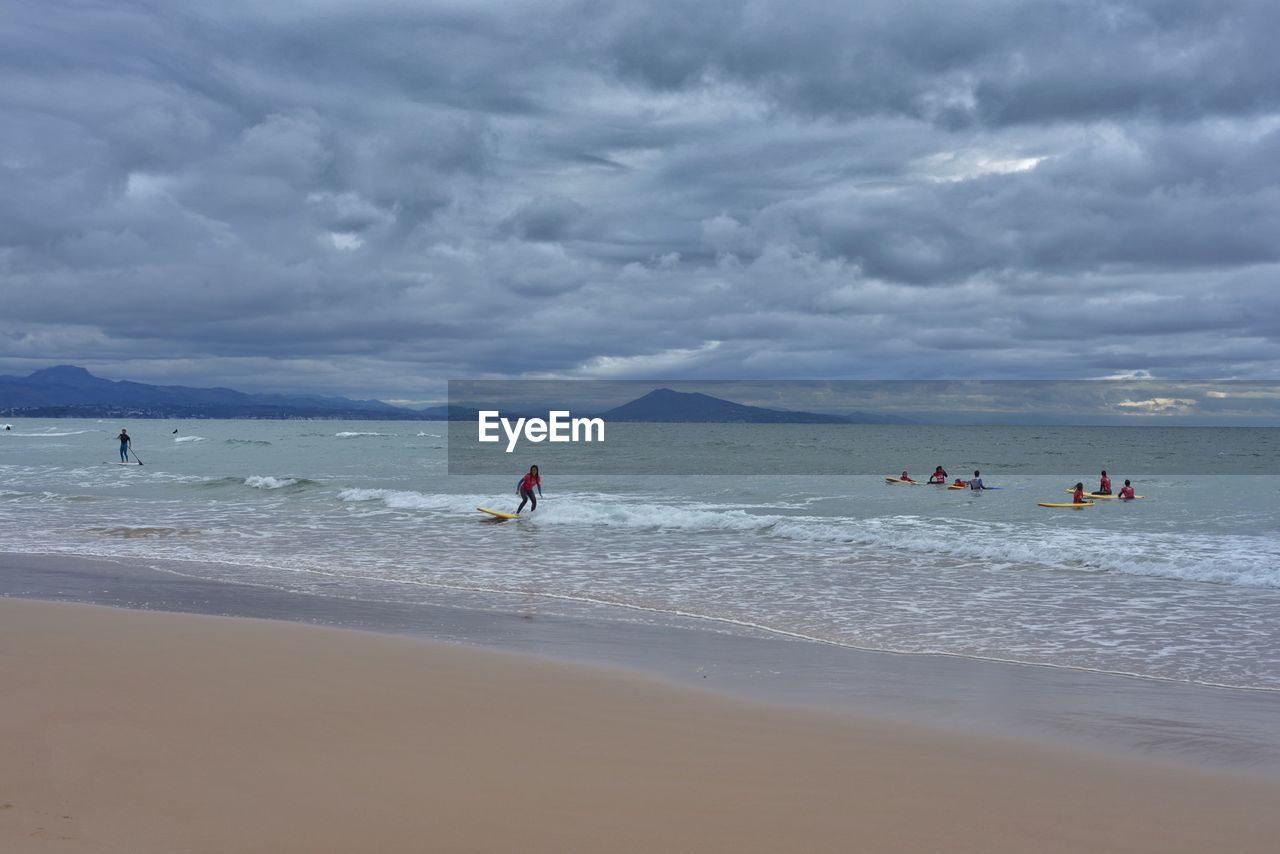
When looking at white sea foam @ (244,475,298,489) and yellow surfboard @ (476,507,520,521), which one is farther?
white sea foam @ (244,475,298,489)

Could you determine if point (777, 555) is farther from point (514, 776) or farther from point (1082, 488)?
point (1082, 488)

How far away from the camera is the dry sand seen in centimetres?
474

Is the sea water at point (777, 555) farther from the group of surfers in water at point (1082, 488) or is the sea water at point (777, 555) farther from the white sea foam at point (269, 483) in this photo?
the group of surfers in water at point (1082, 488)

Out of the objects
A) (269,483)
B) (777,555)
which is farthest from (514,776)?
(269,483)

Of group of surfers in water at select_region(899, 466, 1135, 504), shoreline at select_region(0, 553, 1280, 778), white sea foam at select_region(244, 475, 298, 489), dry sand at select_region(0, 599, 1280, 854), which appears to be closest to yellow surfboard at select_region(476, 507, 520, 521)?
shoreline at select_region(0, 553, 1280, 778)

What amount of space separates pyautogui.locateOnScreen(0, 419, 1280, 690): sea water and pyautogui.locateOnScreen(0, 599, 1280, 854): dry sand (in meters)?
4.35

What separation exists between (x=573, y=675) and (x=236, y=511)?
923 inches

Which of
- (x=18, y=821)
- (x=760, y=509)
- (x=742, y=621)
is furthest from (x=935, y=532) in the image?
(x=18, y=821)

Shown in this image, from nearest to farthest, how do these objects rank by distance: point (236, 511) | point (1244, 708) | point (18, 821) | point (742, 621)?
point (18, 821)
point (1244, 708)
point (742, 621)
point (236, 511)

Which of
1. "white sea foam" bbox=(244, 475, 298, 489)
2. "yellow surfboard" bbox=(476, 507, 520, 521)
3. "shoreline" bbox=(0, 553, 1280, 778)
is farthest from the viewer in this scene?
"white sea foam" bbox=(244, 475, 298, 489)

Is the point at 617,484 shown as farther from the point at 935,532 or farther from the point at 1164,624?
the point at 1164,624

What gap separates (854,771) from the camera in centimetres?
597

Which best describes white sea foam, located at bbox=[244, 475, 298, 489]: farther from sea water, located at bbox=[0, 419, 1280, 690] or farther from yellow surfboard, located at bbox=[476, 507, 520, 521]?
yellow surfboard, located at bbox=[476, 507, 520, 521]

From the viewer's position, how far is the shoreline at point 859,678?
283 inches
